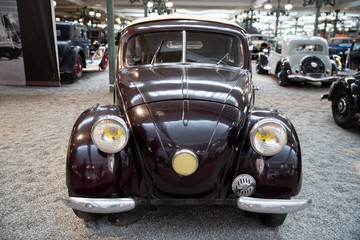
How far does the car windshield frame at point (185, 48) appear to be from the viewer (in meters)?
3.06

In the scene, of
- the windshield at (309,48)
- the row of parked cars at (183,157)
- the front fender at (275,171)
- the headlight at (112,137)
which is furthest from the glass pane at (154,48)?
the windshield at (309,48)

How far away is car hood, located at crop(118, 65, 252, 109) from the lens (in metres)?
2.25

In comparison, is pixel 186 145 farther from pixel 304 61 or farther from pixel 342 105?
pixel 304 61

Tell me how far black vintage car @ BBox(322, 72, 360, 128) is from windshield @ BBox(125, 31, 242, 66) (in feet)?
8.86

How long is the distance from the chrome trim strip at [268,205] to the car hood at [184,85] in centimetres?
72

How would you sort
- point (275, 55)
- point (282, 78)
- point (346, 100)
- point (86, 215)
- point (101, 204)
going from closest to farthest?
point (101, 204) → point (86, 215) → point (346, 100) → point (282, 78) → point (275, 55)

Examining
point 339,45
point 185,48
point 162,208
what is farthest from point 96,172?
point 339,45

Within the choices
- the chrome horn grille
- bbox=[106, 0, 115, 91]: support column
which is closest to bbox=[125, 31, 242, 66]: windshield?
the chrome horn grille

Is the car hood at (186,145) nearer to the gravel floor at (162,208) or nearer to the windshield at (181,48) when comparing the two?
the gravel floor at (162,208)

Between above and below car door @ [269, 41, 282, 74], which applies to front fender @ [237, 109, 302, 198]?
below

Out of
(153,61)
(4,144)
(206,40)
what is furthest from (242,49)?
(4,144)

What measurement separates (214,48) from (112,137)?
68.7 inches

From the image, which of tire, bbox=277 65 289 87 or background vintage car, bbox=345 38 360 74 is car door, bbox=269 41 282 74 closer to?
tire, bbox=277 65 289 87

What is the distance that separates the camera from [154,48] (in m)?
3.18
